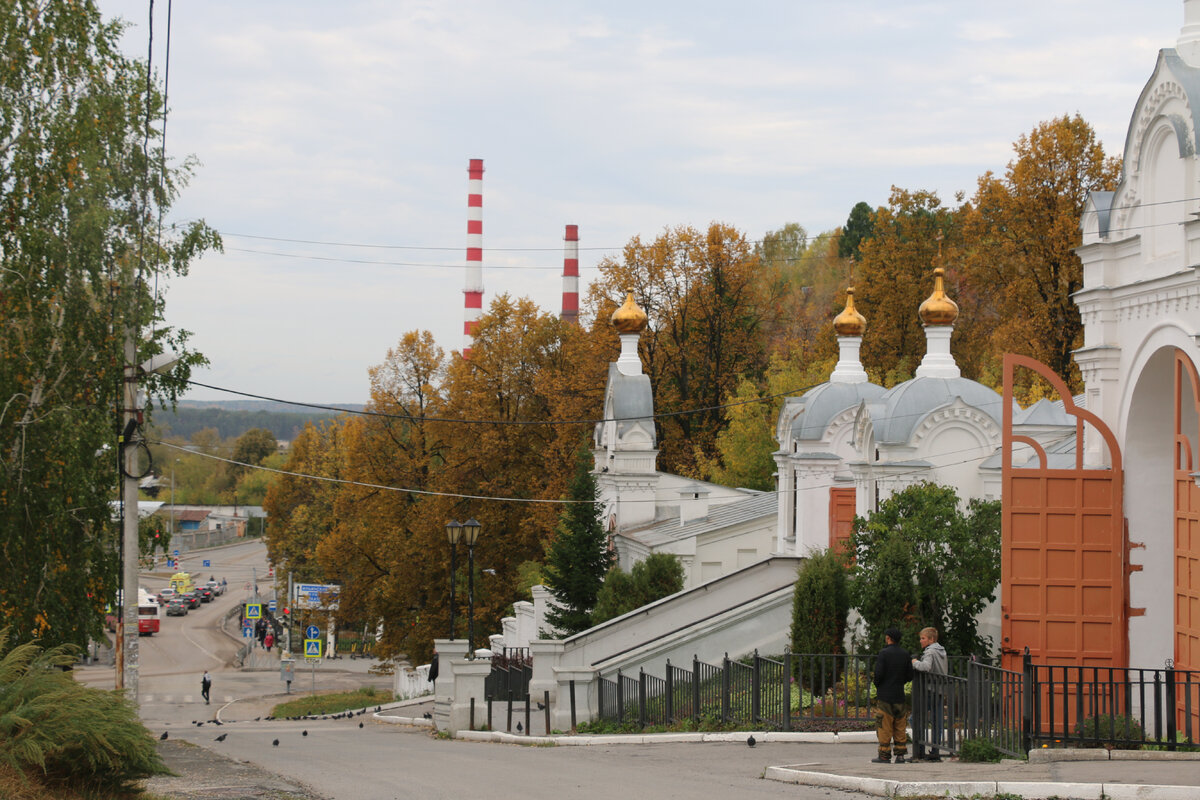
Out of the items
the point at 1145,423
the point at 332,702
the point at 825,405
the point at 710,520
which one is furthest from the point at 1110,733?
the point at 332,702

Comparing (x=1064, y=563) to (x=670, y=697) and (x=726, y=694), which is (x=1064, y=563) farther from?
(x=670, y=697)

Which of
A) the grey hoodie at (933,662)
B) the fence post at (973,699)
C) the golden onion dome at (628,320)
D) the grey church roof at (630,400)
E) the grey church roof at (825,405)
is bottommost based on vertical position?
the fence post at (973,699)

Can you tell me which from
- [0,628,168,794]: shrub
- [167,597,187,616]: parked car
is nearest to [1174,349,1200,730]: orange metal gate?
[0,628,168,794]: shrub

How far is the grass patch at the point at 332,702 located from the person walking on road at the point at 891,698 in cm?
2626

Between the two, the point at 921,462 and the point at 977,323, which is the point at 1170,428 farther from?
the point at 977,323

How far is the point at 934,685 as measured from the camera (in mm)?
11742

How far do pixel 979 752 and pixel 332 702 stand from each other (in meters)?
31.1

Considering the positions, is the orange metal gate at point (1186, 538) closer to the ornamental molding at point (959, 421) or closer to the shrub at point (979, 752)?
the shrub at point (979, 752)

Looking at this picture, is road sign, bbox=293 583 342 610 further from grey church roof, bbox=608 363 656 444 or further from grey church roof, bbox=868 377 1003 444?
grey church roof, bbox=868 377 1003 444

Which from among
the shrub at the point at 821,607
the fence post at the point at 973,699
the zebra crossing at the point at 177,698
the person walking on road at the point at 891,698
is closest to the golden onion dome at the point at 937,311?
the shrub at the point at 821,607

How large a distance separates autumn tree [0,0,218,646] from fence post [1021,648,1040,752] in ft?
38.4

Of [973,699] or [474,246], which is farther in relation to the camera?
[474,246]

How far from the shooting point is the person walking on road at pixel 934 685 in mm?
11586

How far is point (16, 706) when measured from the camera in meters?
8.95
